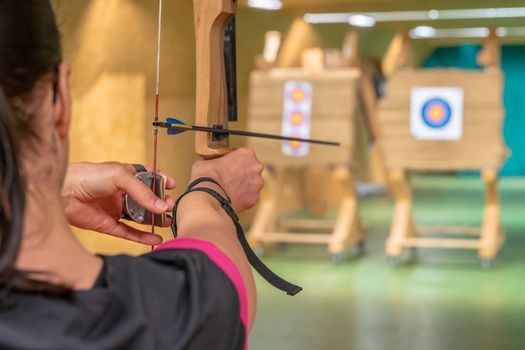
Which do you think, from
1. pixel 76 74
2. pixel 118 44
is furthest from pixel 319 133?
pixel 118 44

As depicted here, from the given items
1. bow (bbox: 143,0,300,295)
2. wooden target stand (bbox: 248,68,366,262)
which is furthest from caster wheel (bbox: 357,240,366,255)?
bow (bbox: 143,0,300,295)

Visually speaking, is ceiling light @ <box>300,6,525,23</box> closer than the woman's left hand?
No

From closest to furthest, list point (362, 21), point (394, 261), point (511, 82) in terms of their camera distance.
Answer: point (394, 261) → point (362, 21) → point (511, 82)

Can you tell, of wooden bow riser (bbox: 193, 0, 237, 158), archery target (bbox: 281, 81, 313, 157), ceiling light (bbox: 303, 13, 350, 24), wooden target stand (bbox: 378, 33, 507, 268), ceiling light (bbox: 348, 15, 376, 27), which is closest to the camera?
wooden bow riser (bbox: 193, 0, 237, 158)

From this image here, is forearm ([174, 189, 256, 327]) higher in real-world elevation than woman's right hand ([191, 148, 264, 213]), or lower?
lower

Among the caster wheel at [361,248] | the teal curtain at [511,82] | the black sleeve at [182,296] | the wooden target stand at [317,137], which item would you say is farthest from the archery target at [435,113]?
the teal curtain at [511,82]

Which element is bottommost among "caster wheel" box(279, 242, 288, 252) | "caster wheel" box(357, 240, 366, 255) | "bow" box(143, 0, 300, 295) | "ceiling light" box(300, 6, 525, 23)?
"caster wheel" box(279, 242, 288, 252)

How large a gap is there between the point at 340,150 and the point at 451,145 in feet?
1.63

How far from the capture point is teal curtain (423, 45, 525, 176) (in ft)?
32.1

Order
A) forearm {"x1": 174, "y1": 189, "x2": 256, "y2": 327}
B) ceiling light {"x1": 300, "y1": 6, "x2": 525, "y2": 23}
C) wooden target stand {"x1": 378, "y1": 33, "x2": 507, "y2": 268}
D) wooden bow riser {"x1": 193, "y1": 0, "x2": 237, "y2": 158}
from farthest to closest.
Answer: wooden target stand {"x1": 378, "y1": 33, "x2": 507, "y2": 268} < ceiling light {"x1": 300, "y1": 6, "x2": 525, "y2": 23} < wooden bow riser {"x1": 193, "y1": 0, "x2": 237, "y2": 158} < forearm {"x1": 174, "y1": 189, "x2": 256, "y2": 327}

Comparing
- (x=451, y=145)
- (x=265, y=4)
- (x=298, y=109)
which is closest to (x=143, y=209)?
(x=265, y=4)

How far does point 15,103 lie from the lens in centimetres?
53

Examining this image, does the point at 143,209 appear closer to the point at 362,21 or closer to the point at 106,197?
the point at 106,197

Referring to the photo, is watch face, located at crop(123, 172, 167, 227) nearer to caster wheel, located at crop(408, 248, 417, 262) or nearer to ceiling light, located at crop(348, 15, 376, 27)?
caster wheel, located at crop(408, 248, 417, 262)
